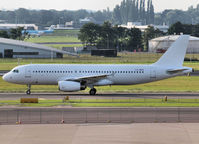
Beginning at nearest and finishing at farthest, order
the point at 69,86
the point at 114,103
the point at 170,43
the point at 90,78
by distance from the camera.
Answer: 1. the point at 114,103
2. the point at 69,86
3. the point at 90,78
4. the point at 170,43

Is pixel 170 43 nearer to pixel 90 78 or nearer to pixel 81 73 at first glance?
pixel 81 73

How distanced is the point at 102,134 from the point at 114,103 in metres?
15.2

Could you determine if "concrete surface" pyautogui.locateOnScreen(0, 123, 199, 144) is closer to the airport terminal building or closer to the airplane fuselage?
the airplane fuselage

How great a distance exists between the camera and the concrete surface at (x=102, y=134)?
34.2 metres

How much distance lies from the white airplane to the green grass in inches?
244

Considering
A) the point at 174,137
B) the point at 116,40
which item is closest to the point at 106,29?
the point at 116,40

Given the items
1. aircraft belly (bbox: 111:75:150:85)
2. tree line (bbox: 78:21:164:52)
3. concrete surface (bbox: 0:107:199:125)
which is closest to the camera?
concrete surface (bbox: 0:107:199:125)

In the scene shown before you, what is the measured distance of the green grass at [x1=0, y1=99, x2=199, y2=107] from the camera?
49.7 meters

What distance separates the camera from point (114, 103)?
51281mm

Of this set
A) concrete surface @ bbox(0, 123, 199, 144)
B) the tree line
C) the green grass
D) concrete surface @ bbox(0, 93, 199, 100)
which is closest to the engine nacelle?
concrete surface @ bbox(0, 93, 199, 100)

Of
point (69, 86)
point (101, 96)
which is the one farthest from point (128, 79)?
point (69, 86)

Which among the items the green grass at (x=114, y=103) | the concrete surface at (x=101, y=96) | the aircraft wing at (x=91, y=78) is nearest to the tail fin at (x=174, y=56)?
the concrete surface at (x=101, y=96)

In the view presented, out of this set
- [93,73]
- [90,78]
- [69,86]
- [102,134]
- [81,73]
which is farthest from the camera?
[93,73]

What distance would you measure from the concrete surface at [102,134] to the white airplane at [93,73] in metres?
20.0
